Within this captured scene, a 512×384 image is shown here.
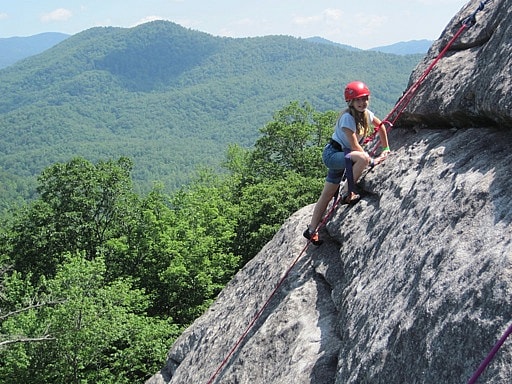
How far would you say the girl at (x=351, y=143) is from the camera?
743 cm

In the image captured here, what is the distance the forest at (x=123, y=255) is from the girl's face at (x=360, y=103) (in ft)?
50.4

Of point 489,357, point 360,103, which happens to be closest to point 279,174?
point 360,103

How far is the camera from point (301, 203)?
2836 cm

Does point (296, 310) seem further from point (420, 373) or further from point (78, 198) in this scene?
point (78, 198)

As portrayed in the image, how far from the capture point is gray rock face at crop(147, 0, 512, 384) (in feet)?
14.4

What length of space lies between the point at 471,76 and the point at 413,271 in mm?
2824

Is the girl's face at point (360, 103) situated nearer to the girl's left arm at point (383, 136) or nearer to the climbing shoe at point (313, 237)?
the girl's left arm at point (383, 136)

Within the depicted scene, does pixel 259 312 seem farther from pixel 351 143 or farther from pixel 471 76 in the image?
pixel 471 76

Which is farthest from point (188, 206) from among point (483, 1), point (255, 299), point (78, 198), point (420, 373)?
point (420, 373)

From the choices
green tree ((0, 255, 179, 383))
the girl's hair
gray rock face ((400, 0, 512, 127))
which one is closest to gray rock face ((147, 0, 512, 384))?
gray rock face ((400, 0, 512, 127))

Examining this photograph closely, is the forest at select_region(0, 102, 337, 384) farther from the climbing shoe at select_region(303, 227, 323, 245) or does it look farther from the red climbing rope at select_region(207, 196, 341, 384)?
the climbing shoe at select_region(303, 227, 323, 245)

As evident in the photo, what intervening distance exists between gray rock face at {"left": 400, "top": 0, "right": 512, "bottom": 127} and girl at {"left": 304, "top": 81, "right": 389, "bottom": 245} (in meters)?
0.77

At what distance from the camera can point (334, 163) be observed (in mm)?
7848

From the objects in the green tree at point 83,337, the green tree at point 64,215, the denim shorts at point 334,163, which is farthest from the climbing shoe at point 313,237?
the green tree at point 64,215
